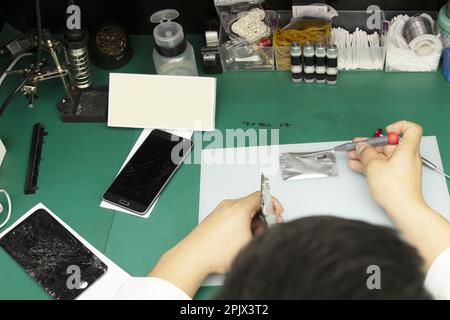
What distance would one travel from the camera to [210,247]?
2.94 ft

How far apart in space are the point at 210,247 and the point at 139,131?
1.18ft

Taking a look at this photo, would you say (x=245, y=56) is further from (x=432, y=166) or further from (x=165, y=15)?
(x=432, y=166)

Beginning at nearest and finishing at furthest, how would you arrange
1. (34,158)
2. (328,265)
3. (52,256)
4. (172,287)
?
1. (328,265)
2. (172,287)
3. (52,256)
4. (34,158)

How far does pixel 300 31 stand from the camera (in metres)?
1.15

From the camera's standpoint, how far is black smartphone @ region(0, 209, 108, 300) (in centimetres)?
94

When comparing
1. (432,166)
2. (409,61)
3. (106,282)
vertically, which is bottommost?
(106,282)

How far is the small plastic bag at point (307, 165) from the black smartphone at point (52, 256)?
A: 15.0 inches

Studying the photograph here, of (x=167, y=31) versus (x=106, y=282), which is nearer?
(x=106, y=282)

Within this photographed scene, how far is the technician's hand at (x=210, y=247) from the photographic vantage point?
0.88 m

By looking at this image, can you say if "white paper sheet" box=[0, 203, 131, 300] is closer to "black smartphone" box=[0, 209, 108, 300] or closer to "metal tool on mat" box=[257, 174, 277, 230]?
"black smartphone" box=[0, 209, 108, 300]

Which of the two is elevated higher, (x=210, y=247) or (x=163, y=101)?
(x=163, y=101)

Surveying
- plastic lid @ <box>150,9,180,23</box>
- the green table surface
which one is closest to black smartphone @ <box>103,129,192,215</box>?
the green table surface

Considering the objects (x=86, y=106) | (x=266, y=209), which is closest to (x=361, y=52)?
(x=266, y=209)

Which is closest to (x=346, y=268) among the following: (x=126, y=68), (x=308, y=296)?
(x=308, y=296)
